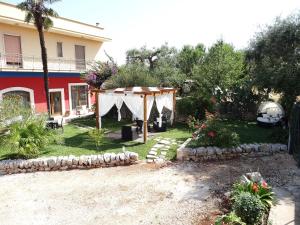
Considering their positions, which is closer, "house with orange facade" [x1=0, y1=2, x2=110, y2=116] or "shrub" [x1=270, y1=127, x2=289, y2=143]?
"shrub" [x1=270, y1=127, x2=289, y2=143]

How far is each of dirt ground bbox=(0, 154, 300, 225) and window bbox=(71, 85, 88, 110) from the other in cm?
1522

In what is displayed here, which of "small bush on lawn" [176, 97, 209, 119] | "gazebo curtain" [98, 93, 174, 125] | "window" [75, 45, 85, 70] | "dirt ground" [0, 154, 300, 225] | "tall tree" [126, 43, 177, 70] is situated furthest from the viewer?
"tall tree" [126, 43, 177, 70]

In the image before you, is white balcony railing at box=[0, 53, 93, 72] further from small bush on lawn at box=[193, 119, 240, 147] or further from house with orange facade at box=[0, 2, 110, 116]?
small bush on lawn at box=[193, 119, 240, 147]

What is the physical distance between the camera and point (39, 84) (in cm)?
2080

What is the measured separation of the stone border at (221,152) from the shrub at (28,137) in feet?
18.3

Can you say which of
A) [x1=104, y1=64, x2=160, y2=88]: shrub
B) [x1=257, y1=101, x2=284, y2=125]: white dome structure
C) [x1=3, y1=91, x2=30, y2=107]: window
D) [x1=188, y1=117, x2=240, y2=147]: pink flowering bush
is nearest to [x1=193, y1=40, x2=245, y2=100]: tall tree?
[x1=257, y1=101, x2=284, y2=125]: white dome structure

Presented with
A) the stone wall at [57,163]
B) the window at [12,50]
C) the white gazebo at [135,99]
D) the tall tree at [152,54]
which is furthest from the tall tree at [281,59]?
the tall tree at [152,54]

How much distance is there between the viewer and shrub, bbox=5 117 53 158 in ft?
32.7

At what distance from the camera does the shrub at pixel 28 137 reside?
9.98 m

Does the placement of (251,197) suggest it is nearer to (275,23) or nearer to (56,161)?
(56,161)

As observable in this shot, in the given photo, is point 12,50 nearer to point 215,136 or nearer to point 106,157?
point 106,157

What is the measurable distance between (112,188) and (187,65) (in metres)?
32.1

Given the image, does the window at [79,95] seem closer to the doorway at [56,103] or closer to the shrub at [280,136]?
the doorway at [56,103]

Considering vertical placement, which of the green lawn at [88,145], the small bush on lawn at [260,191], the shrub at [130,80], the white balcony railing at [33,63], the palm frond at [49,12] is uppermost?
the palm frond at [49,12]
